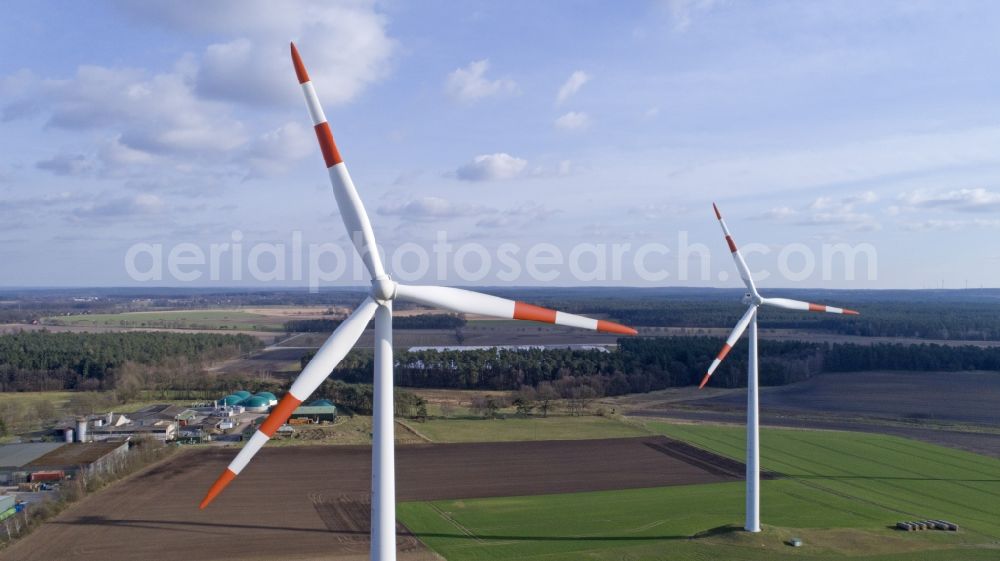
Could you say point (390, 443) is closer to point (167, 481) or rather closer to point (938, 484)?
point (167, 481)

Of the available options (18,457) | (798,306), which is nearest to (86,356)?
(18,457)

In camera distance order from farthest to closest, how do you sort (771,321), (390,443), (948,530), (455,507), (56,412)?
(771,321)
(56,412)
(455,507)
(948,530)
(390,443)

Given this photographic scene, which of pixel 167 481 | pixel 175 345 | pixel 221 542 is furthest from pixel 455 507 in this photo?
pixel 175 345

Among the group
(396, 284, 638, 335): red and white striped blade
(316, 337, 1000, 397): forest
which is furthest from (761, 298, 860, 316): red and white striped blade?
(316, 337, 1000, 397): forest

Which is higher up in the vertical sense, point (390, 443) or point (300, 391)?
point (300, 391)

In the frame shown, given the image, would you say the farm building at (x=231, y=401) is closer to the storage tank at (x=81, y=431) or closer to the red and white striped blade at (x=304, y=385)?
the storage tank at (x=81, y=431)

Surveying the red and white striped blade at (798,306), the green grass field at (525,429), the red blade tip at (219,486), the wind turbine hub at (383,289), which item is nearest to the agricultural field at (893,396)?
the green grass field at (525,429)
